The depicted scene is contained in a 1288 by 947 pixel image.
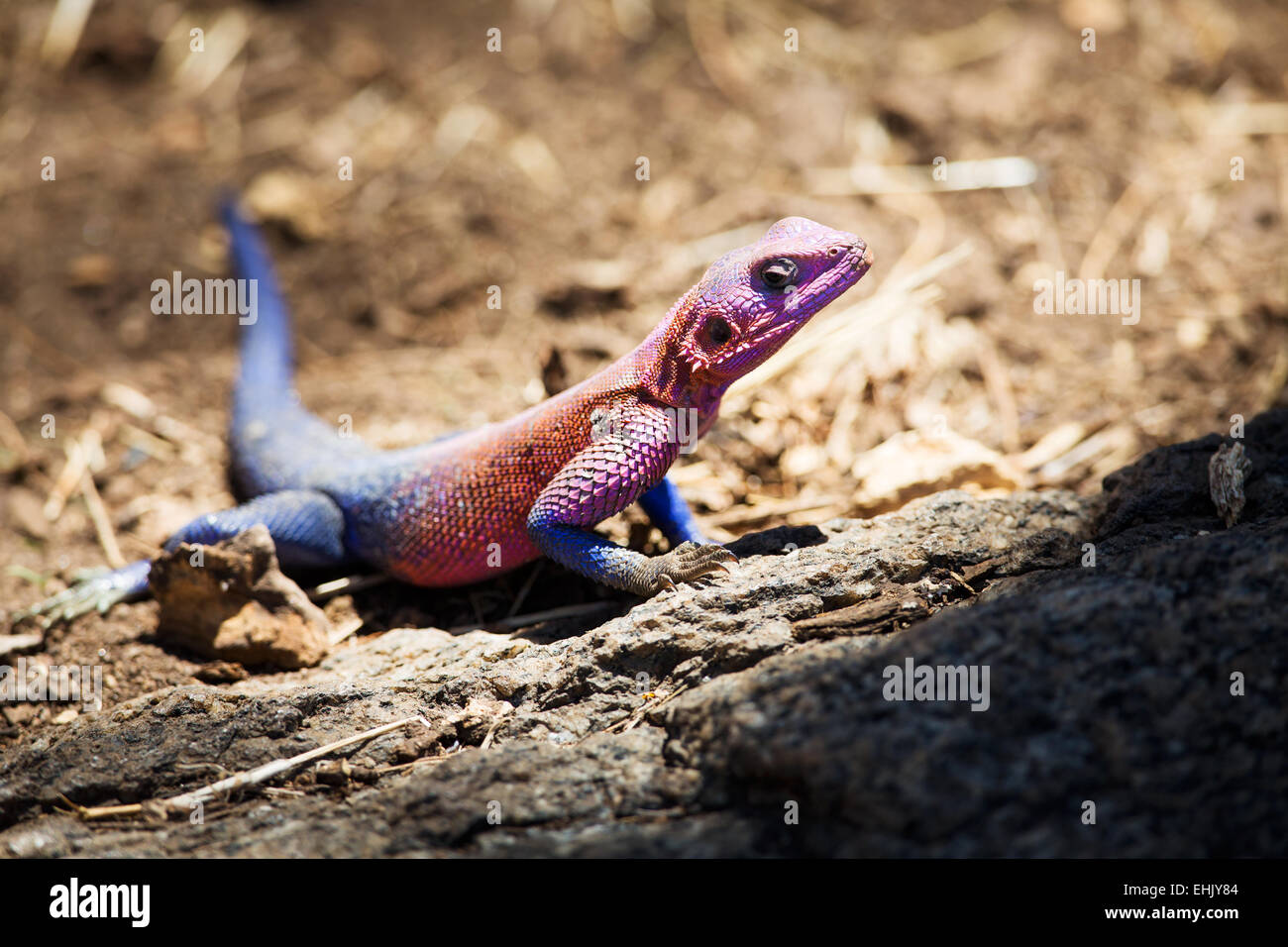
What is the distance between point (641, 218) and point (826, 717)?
215 inches

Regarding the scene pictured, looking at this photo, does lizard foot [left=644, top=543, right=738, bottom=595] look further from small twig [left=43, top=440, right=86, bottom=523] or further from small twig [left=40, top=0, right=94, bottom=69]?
small twig [left=40, top=0, right=94, bottom=69]

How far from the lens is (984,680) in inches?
113

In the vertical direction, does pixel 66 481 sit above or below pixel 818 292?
below

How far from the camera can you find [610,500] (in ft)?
13.1

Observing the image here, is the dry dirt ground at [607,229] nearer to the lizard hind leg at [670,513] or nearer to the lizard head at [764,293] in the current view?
the lizard hind leg at [670,513]

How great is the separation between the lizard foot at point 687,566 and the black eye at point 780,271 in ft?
3.62

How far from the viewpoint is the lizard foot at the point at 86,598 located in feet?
15.9

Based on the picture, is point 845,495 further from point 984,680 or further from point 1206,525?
point 984,680

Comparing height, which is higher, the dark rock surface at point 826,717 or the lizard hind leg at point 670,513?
the lizard hind leg at point 670,513

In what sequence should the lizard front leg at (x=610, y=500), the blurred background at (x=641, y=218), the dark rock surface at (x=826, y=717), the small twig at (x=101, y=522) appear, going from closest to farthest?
the dark rock surface at (x=826, y=717) < the lizard front leg at (x=610, y=500) < the small twig at (x=101, y=522) < the blurred background at (x=641, y=218)

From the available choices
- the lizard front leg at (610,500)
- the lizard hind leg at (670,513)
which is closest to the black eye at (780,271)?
the lizard front leg at (610,500)

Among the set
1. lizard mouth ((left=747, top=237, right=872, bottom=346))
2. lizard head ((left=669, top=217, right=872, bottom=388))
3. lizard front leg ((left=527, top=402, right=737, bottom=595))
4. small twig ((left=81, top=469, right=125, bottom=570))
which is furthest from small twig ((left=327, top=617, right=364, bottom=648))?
lizard mouth ((left=747, top=237, right=872, bottom=346))

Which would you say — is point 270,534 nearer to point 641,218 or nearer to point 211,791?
point 211,791

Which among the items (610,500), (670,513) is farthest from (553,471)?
(670,513)
